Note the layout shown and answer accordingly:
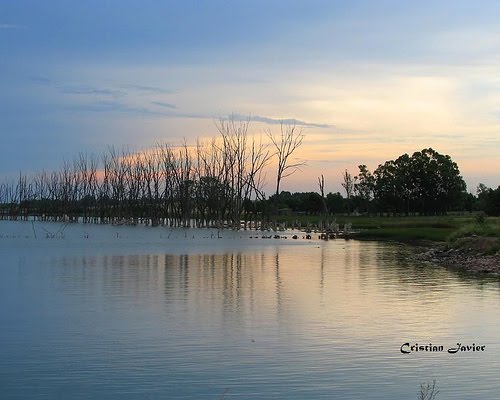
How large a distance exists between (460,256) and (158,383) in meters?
22.1

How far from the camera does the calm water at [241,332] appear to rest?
9.30 metres

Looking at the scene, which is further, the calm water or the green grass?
the green grass

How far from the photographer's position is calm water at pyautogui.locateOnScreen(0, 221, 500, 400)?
9.30 m

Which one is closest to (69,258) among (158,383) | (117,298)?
(117,298)

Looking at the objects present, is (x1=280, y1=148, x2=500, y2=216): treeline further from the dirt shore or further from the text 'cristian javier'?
the text 'cristian javier'

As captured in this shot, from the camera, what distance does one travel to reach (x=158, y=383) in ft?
30.4

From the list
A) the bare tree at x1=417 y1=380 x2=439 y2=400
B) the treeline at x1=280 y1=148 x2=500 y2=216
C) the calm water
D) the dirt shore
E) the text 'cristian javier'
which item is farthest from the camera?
the treeline at x1=280 y1=148 x2=500 y2=216

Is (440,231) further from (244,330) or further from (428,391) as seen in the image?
(428,391)

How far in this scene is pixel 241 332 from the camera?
41.9 feet

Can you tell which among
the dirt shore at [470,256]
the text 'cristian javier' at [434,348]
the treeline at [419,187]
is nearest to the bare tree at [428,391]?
the text 'cristian javier' at [434,348]

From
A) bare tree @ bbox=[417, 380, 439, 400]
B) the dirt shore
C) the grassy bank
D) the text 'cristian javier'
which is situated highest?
the grassy bank

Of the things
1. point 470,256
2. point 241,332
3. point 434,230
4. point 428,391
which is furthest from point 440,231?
point 428,391

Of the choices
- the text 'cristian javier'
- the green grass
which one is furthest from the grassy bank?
the text 'cristian javier'

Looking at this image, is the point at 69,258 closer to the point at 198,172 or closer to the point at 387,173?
the point at 198,172
